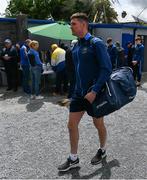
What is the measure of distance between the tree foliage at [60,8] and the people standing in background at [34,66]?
23.3 metres

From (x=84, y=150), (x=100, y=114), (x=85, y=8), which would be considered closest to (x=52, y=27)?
(x=84, y=150)

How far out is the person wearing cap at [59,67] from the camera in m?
10.2

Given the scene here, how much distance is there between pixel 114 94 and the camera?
4.16 m

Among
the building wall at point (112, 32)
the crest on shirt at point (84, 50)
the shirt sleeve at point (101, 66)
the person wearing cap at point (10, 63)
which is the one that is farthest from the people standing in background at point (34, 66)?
the building wall at point (112, 32)

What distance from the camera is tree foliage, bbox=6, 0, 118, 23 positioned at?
33.5 m

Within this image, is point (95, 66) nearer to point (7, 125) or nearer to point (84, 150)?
point (84, 150)

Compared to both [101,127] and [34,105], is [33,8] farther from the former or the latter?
[101,127]

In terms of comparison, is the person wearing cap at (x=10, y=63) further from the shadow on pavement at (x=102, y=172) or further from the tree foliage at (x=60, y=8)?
the tree foliage at (x=60, y=8)

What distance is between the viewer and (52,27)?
1194 centimetres

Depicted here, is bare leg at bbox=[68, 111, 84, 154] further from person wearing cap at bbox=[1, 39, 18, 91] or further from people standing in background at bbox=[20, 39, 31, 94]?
person wearing cap at bbox=[1, 39, 18, 91]

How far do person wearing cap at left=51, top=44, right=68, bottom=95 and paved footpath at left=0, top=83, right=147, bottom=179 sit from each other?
2.08m

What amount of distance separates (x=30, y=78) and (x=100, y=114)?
666 centimetres

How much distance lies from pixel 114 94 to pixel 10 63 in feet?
24.8

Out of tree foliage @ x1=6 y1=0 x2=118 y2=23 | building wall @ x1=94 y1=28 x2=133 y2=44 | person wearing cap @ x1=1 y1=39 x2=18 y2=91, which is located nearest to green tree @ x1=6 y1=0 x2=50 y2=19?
tree foliage @ x1=6 y1=0 x2=118 y2=23
